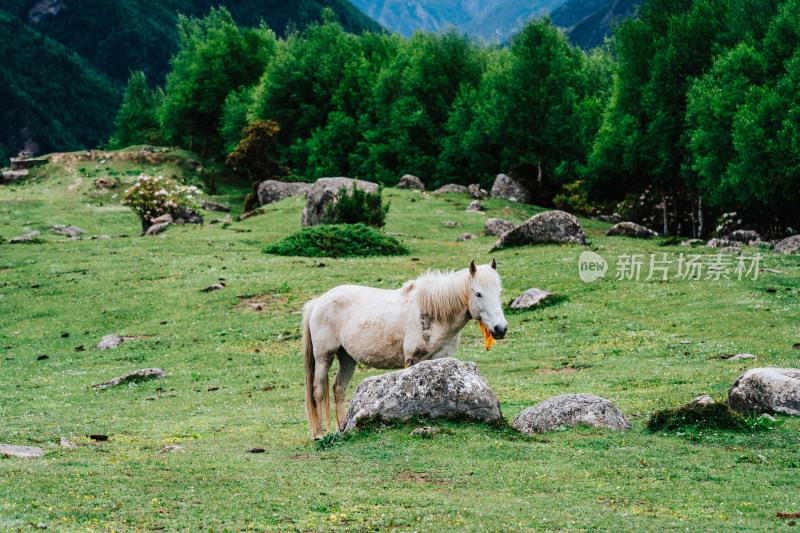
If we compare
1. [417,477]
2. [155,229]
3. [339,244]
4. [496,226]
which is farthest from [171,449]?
[155,229]

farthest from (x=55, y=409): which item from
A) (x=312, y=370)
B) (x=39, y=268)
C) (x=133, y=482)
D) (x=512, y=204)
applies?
(x=512, y=204)

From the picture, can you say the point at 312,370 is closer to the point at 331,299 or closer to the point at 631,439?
the point at 331,299

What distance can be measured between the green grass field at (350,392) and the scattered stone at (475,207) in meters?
11.4

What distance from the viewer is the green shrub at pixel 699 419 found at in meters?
11.0

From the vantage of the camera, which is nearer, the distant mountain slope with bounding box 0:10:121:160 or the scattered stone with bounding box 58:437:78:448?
the scattered stone with bounding box 58:437:78:448

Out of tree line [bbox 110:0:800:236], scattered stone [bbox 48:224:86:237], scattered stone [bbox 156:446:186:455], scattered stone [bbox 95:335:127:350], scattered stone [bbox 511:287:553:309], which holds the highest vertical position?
tree line [bbox 110:0:800:236]

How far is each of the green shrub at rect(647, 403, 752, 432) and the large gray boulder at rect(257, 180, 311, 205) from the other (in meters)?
52.1

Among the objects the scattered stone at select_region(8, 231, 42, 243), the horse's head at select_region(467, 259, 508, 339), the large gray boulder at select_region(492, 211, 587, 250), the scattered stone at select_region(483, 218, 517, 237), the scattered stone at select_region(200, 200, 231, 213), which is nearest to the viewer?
the horse's head at select_region(467, 259, 508, 339)

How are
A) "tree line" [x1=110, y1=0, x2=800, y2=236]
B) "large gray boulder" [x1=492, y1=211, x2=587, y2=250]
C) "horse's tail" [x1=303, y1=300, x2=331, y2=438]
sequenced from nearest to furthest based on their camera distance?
"horse's tail" [x1=303, y1=300, x2=331, y2=438] < "large gray boulder" [x1=492, y1=211, x2=587, y2=250] < "tree line" [x1=110, y1=0, x2=800, y2=236]

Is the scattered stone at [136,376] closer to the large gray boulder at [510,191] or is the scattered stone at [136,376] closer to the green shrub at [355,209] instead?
the green shrub at [355,209]

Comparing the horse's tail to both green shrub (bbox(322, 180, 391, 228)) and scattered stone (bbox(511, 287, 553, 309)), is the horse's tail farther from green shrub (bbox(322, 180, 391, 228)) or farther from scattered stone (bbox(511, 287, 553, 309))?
green shrub (bbox(322, 180, 391, 228))

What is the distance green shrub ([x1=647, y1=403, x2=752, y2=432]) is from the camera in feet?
36.1

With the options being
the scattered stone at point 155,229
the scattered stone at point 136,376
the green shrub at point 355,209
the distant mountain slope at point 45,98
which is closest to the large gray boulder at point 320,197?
the green shrub at point 355,209

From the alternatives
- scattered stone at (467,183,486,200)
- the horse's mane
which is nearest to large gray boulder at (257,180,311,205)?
scattered stone at (467,183,486,200)
